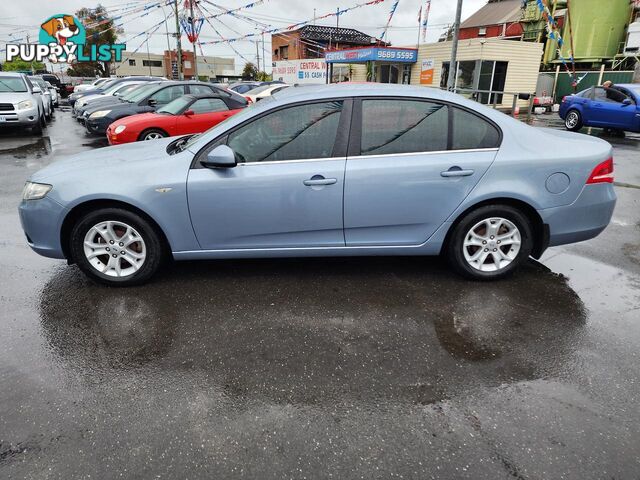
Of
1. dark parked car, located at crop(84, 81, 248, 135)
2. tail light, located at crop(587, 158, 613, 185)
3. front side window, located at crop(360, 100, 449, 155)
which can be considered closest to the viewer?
front side window, located at crop(360, 100, 449, 155)

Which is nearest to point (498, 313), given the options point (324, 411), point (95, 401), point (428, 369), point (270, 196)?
point (428, 369)

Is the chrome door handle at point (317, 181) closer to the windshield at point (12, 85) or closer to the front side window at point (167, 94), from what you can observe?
the front side window at point (167, 94)

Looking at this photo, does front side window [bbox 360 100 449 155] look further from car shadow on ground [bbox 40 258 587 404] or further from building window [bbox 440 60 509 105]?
building window [bbox 440 60 509 105]

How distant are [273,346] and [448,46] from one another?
24.6 m

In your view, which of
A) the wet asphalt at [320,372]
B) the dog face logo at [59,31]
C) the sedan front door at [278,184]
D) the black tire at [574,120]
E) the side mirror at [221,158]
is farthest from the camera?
the dog face logo at [59,31]

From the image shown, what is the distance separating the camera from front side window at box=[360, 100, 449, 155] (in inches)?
146

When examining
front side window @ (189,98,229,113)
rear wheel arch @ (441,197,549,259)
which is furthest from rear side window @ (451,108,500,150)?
front side window @ (189,98,229,113)

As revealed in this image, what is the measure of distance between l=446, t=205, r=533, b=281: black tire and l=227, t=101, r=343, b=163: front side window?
1301mm

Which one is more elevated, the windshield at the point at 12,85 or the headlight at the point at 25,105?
the windshield at the point at 12,85

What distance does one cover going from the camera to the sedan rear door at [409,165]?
3.66m

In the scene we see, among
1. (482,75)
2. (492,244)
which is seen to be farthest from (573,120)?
(492,244)

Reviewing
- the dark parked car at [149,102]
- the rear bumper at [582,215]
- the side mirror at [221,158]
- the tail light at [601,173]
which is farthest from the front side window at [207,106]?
the tail light at [601,173]

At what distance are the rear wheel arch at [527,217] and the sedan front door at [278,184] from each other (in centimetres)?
101

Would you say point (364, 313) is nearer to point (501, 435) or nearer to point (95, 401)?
point (501, 435)
